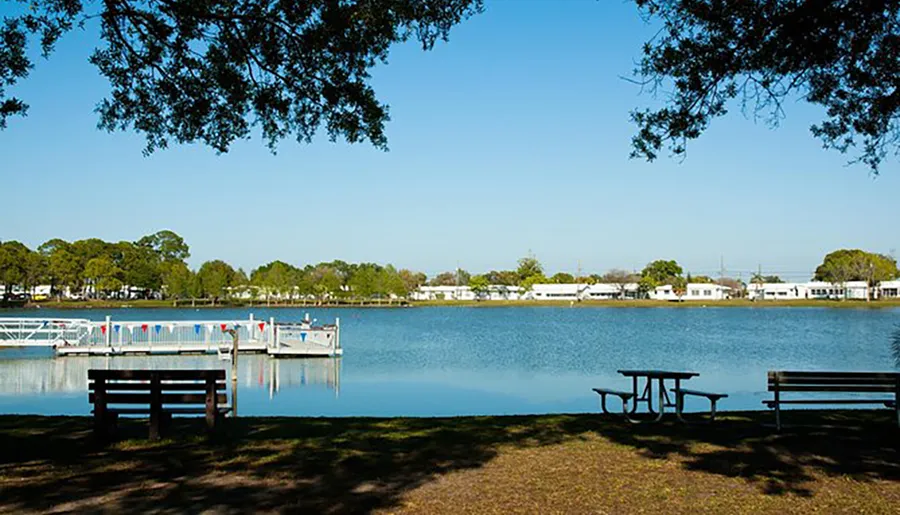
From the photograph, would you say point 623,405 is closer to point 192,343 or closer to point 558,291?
point 192,343

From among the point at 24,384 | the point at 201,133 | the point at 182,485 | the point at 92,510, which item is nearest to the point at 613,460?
the point at 182,485

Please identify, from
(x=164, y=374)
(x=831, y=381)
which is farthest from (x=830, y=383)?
(x=164, y=374)

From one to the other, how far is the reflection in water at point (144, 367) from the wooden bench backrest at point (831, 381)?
13.4 m

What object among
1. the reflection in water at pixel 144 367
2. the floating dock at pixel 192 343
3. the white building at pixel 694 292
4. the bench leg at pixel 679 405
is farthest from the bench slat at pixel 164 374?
the white building at pixel 694 292

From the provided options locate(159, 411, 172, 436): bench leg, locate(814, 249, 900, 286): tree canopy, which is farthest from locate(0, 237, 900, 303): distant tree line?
locate(159, 411, 172, 436): bench leg

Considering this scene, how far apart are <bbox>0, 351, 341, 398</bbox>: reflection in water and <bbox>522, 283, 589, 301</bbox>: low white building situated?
13339 cm

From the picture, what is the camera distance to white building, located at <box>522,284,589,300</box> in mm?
161000

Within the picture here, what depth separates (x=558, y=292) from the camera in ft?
528

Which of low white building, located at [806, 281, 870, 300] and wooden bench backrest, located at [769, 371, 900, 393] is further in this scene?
low white building, located at [806, 281, 870, 300]

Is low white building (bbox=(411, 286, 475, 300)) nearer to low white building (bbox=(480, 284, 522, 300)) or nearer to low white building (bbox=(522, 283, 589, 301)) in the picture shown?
low white building (bbox=(480, 284, 522, 300))

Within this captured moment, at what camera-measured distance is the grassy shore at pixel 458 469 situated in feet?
20.4

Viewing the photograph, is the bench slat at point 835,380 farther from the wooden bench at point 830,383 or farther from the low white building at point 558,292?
the low white building at point 558,292

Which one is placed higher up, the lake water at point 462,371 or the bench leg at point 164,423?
the bench leg at point 164,423

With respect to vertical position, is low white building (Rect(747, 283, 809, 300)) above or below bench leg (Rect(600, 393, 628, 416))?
above
